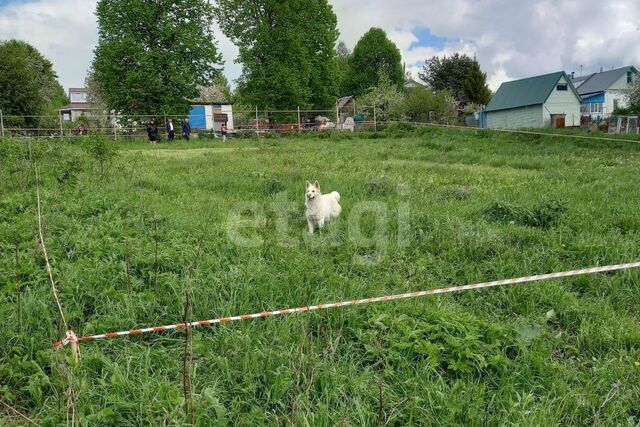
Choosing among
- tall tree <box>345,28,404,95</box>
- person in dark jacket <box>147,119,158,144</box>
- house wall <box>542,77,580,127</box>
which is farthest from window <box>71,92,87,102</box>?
house wall <box>542,77,580,127</box>

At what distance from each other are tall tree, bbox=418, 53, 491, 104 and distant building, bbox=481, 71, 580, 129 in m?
14.3

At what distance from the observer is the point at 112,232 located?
554 centimetres

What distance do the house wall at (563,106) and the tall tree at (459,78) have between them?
698 inches

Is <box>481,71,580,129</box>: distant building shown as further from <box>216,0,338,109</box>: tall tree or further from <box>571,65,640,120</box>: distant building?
<box>216,0,338,109</box>: tall tree

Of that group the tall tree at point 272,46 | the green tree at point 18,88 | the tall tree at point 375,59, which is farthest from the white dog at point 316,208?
the tall tree at point 375,59

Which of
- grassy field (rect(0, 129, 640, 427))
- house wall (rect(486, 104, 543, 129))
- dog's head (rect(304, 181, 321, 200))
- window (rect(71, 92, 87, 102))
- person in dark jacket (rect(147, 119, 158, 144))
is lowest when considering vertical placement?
grassy field (rect(0, 129, 640, 427))

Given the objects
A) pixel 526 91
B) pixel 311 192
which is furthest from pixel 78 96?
pixel 311 192

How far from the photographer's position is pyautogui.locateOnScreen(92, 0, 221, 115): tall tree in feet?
97.3

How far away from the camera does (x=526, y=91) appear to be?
146ft

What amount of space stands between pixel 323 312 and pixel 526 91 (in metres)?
47.0

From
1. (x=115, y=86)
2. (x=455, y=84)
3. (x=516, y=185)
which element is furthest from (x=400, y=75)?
(x=516, y=185)

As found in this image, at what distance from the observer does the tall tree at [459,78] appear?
200ft

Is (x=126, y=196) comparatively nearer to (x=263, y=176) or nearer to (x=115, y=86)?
(x=263, y=176)

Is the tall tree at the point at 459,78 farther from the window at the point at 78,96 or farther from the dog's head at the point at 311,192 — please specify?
the window at the point at 78,96
